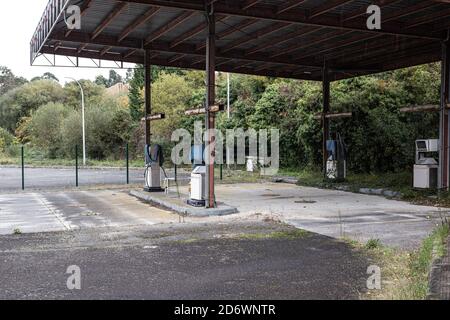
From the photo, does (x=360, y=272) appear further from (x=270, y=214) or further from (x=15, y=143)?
(x=15, y=143)

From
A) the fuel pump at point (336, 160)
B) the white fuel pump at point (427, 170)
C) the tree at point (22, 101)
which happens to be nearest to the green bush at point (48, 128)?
the tree at point (22, 101)

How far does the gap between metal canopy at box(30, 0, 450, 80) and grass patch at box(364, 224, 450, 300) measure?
5412mm

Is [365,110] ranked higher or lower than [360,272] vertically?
higher

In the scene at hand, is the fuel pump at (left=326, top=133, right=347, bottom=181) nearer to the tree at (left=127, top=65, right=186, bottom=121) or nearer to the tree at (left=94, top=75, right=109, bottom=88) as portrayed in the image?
the tree at (left=127, top=65, right=186, bottom=121)

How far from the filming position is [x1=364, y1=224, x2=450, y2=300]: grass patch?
5.25m

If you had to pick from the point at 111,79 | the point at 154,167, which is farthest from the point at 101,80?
the point at 154,167

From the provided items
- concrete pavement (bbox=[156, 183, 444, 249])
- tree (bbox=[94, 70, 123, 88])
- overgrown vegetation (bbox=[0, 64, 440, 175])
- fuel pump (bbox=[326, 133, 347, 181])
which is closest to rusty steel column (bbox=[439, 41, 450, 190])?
concrete pavement (bbox=[156, 183, 444, 249])

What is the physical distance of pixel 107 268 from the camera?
263 inches

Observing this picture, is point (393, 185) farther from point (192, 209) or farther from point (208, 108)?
point (192, 209)

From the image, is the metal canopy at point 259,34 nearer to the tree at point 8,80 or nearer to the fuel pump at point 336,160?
the fuel pump at point 336,160

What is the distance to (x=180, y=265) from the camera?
687 cm

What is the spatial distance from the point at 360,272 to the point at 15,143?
5560 centimetres
